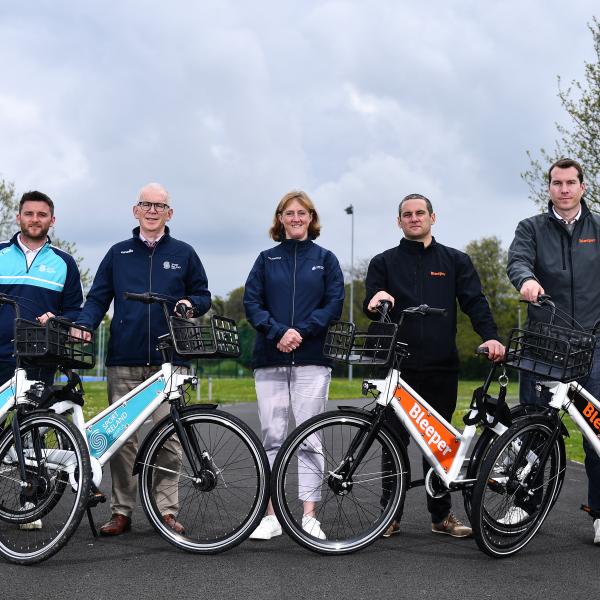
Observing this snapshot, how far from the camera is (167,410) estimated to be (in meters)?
5.95

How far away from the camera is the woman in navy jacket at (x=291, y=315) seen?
5707 mm

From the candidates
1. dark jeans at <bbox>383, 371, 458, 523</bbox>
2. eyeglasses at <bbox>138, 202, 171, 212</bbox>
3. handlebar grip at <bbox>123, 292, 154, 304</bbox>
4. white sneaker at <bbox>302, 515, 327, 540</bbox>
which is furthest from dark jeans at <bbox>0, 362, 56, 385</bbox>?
dark jeans at <bbox>383, 371, 458, 523</bbox>

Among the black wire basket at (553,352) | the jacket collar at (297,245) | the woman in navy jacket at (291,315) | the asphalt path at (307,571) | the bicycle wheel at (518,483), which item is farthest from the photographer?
the jacket collar at (297,245)

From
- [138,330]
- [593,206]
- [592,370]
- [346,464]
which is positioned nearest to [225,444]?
[346,464]

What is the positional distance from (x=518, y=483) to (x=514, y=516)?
0.70ft

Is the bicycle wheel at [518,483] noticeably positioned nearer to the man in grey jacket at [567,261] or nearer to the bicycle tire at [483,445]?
the bicycle tire at [483,445]

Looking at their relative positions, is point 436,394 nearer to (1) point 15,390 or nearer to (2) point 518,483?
(2) point 518,483

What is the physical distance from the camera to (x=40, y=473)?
5.21 meters

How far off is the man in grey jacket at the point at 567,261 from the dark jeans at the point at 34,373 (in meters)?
3.34

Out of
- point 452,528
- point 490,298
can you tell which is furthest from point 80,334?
point 490,298

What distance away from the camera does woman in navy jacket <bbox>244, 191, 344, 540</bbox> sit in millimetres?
5707

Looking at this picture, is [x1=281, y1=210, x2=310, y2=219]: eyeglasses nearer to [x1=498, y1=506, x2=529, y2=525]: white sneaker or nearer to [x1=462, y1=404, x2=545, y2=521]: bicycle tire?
[x1=462, y1=404, x2=545, y2=521]: bicycle tire

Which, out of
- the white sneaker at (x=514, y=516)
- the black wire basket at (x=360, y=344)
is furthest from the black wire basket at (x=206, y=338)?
the white sneaker at (x=514, y=516)

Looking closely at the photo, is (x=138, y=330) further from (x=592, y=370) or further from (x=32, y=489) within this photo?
(x=592, y=370)
